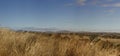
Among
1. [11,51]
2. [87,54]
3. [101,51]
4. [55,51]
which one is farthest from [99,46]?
[11,51]

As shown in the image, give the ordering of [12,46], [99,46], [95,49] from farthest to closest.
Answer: [99,46] → [95,49] → [12,46]

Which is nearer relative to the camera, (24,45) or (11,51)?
(11,51)

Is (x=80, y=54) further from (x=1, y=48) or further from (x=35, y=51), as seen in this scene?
(x=1, y=48)

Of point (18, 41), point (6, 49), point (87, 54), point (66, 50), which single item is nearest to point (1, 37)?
point (18, 41)

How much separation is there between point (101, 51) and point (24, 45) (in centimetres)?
318

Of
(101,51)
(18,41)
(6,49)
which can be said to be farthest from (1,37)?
(101,51)

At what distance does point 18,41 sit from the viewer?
9.82m

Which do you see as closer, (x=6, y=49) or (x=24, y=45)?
(x=6, y=49)

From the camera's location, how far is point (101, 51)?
37.6 feet

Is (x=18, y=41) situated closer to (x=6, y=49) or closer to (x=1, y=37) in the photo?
(x=1, y=37)

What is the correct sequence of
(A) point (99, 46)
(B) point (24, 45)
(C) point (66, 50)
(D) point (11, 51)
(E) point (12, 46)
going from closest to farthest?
(D) point (11, 51)
(E) point (12, 46)
(B) point (24, 45)
(C) point (66, 50)
(A) point (99, 46)

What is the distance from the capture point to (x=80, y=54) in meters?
10.5

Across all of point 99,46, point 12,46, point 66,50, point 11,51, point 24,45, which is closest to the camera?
point 11,51

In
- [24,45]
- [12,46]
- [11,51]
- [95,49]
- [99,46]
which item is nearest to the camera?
[11,51]
